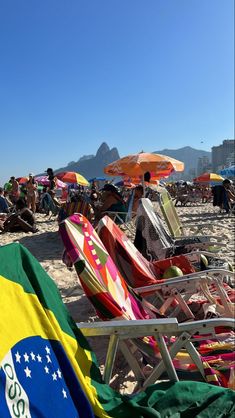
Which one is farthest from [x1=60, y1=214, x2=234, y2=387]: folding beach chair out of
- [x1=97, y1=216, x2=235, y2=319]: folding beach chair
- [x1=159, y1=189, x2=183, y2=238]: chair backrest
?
[x1=159, y1=189, x2=183, y2=238]: chair backrest

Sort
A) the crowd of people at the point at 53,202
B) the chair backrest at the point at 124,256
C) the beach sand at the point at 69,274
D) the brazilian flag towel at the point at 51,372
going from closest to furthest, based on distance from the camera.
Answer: the brazilian flag towel at the point at 51,372
the beach sand at the point at 69,274
the chair backrest at the point at 124,256
the crowd of people at the point at 53,202

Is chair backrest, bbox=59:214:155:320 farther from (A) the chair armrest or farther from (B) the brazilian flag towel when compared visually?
(B) the brazilian flag towel

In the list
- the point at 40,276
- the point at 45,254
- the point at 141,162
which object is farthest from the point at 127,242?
the point at 141,162

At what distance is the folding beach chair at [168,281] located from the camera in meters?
3.08

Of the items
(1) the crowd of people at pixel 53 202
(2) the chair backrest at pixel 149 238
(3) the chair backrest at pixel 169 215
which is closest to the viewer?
(2) the chair backrest at pixel 149 238

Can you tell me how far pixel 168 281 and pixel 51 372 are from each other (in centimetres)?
174

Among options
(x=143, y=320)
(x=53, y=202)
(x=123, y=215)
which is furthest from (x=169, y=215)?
(x=53, y=202)

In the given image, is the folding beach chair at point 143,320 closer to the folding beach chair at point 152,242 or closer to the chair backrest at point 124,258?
the chair backrest at point 124,258

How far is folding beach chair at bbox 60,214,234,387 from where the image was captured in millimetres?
1926

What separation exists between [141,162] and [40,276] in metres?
7.71

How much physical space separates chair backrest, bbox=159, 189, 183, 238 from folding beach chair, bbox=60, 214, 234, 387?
2.88 metres

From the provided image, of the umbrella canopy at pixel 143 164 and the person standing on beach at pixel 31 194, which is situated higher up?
the umbrella canopy at pixel 143 164

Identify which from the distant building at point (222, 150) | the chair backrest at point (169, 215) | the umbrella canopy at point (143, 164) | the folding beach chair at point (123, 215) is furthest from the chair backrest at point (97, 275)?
the distant building at point (222, 150)

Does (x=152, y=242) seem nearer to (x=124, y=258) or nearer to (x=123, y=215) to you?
(x=124, y=258)
